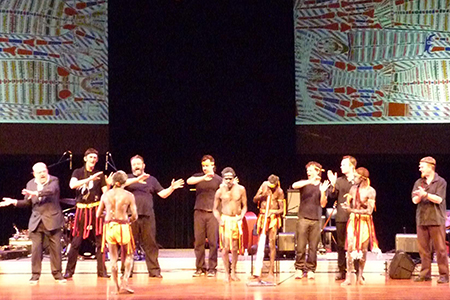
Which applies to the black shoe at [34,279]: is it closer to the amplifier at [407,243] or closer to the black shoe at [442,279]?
the amplifier at [407,243]

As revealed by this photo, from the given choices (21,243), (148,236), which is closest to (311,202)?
(148,236)

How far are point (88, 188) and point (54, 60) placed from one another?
363cm

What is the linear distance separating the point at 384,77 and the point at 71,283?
6.14 m

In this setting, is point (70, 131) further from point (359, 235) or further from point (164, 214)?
point (359, 235)

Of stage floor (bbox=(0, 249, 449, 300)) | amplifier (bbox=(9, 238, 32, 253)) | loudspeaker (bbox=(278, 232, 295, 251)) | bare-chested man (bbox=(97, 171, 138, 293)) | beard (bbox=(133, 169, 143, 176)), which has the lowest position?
stage floor (bbox=(0, 249, 449, 300))

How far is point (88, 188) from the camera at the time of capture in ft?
33.9

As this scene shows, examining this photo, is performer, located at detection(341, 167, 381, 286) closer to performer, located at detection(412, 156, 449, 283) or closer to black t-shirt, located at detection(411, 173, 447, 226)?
performer, located at detection(412, 156, 449, 283)

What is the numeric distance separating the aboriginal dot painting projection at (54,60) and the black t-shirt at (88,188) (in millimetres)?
3011

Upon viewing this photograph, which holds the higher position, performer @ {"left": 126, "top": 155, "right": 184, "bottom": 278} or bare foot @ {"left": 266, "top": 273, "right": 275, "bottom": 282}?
performer @ {"left": 126, "top": 155, "right": 184, "bottom": 278}

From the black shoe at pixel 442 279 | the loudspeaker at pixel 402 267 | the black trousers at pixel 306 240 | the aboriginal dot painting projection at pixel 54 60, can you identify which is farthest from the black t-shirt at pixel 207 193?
the aboriginal dot painting projection at pixel 54 60

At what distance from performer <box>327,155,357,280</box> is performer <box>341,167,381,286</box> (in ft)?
0.80

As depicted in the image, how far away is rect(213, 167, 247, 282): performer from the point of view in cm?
992

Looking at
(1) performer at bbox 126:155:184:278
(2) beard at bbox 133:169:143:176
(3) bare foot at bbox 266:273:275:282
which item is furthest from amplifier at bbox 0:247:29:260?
(3) bare foot at bbox 266:273:275:282

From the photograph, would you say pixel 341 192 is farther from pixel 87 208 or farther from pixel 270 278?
pixel 87 208
